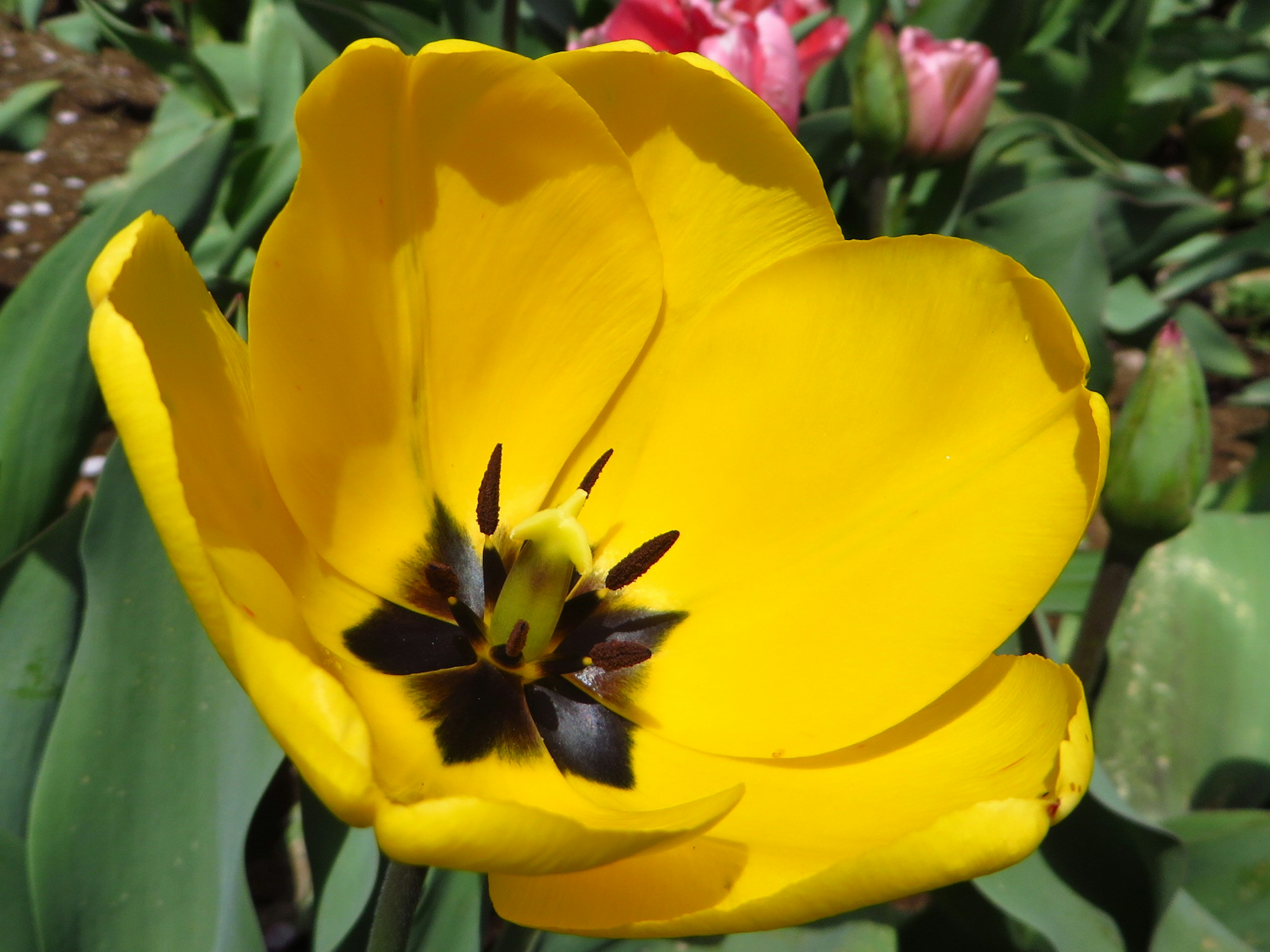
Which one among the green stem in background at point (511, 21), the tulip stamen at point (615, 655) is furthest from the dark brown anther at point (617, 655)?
the green stem in background at point (511, 21)

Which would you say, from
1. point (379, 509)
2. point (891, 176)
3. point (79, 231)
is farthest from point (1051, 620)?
point (79, 231)

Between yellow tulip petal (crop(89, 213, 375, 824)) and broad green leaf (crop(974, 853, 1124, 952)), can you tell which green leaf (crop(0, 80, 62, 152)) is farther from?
broad green leaf (crop(974, 853, 1124, 952))

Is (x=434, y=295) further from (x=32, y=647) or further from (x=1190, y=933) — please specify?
(x=1190, y=933)

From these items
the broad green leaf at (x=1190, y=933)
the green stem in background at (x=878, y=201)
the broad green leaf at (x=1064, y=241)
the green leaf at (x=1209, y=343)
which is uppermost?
the green stem in background at (x=878, y=201)

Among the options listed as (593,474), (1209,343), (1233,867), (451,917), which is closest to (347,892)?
(451,917)

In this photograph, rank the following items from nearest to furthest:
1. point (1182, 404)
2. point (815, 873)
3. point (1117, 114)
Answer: point (815, 873), point (1182, 404), point (1117, 114)

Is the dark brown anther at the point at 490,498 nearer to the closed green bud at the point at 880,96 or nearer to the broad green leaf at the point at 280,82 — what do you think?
the closed green bud at the point at 880,96

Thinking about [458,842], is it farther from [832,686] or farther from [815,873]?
[832,686]
